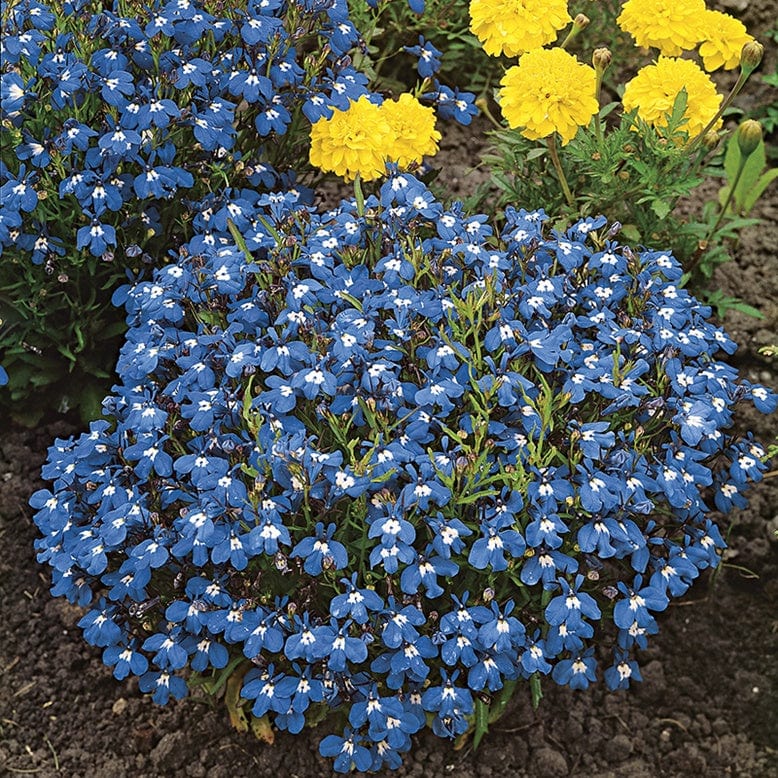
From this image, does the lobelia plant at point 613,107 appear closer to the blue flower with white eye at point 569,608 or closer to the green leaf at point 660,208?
the green leaf at point 660,208

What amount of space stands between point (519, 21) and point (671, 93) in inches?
19.6

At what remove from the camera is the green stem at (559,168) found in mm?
3162

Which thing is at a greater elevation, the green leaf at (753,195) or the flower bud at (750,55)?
the flower bud at (750,55)

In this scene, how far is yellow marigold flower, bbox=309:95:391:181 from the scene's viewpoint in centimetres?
312

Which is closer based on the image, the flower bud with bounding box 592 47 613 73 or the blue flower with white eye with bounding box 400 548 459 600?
the blue flower with white eye with bounding box 400 548 459 600

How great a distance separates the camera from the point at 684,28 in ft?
10.3

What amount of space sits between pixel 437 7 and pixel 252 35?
4.01ft

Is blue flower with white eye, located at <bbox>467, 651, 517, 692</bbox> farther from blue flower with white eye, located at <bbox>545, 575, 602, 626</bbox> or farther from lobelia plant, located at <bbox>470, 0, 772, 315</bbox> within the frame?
lobelia plant, located at <bbox>470, 0, 772, 315</bbox>

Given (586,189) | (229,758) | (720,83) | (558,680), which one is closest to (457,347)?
(558,680)

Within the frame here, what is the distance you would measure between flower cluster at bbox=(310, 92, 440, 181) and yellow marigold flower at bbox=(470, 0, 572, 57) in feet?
1.01

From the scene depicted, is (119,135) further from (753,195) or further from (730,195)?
(753,195)

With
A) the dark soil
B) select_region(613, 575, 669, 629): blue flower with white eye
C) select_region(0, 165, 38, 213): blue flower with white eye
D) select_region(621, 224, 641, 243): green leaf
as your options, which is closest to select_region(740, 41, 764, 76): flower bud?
select_region(621, 224, 641, 243): green leaf

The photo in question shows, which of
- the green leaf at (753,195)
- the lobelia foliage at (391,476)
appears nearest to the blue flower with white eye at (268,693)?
the lobelia foliage at (391,476)

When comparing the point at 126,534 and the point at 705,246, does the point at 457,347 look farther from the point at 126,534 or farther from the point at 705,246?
the point at 705,246
